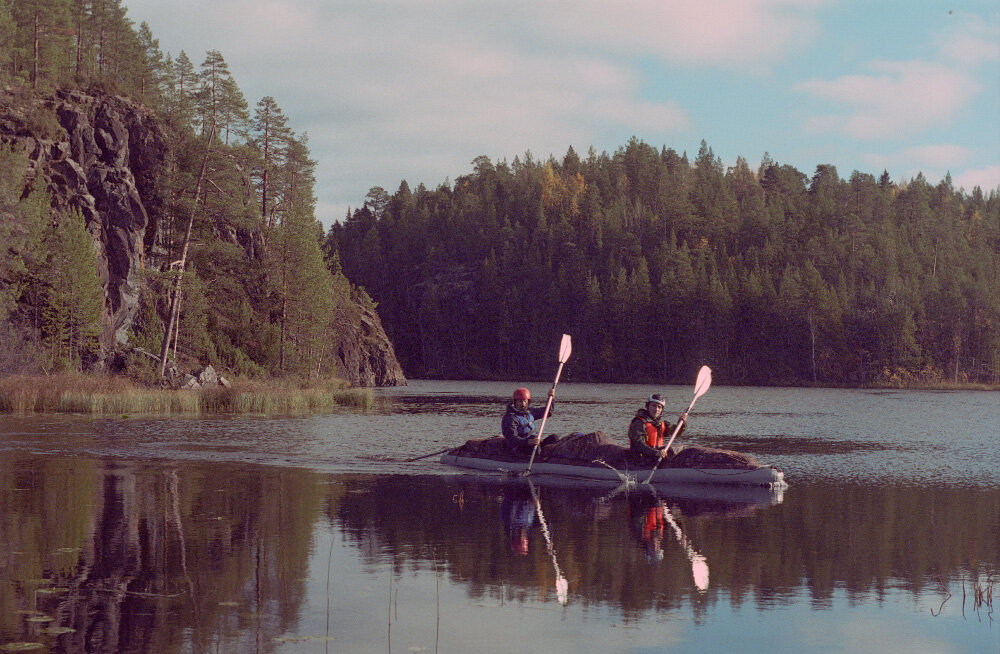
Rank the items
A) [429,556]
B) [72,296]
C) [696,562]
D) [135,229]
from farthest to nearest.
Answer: [135,229]
[72,296]
[429,556]
[696,562]

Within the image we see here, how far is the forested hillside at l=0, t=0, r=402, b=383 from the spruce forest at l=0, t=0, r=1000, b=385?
221 mm

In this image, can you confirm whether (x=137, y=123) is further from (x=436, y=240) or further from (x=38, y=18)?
(x=436, y=240)

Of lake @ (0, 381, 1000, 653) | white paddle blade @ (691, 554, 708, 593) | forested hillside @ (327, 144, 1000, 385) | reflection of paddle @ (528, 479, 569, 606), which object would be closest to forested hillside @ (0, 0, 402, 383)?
lake @ (0, 381, 1000, 653)

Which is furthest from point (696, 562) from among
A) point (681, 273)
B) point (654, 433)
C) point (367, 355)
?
point (681, 273)

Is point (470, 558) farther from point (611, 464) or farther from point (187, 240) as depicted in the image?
point (187, 240)

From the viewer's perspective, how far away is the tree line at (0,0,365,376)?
185ft

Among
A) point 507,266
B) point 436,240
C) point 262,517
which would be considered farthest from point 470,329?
point 262,517

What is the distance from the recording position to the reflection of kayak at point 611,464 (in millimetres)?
21562

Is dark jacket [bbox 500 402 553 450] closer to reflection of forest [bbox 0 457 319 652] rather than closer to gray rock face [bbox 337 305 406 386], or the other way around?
reflection of forest [bbox 0 457 319 652]

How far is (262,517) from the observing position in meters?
16.2

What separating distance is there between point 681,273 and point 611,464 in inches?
4420

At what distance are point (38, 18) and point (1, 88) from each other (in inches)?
449

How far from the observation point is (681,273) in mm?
132375

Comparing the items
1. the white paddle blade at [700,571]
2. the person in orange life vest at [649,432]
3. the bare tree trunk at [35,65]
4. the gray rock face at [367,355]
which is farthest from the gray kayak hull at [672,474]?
the gray rock face at [367,355]
